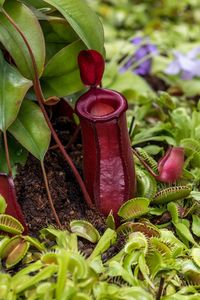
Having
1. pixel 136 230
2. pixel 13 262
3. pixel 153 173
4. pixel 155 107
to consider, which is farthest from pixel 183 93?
pixel 13 262

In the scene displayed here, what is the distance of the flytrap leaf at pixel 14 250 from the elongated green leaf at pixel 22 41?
1.00ft

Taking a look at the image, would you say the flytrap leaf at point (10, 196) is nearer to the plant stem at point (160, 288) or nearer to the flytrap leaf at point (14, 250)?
the flytrap leaf at point (14, 250)

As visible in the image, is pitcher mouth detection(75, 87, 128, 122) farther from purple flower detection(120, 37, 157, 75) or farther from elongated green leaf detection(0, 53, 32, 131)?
purple flower detection(120, 37, 157, 75)

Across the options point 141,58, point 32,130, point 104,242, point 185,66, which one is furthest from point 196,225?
point 141,58

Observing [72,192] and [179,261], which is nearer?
[179,261]

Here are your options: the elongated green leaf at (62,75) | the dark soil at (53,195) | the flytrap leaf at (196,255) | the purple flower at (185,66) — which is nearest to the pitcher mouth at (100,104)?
the elongated green leaf at (62,75)

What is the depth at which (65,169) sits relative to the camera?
127cm

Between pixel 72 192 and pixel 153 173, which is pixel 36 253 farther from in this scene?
pixel 153 173

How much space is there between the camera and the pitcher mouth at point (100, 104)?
3.61 feet

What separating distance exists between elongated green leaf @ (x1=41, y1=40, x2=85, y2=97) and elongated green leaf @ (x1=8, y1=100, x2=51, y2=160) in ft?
0.21

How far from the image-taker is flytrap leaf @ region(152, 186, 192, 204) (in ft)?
3.86

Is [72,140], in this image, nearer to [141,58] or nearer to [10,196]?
[10,196]

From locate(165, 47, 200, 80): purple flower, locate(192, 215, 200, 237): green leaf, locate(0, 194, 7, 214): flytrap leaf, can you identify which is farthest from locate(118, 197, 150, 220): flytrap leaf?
locate(165, 47, 200, 80): purple flower

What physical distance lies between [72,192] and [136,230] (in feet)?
0.58
